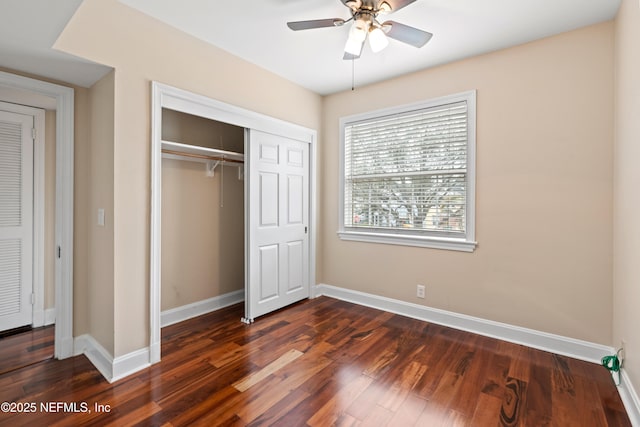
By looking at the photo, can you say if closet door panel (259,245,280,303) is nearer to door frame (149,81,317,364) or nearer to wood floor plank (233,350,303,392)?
door frame (149,81,317,364)

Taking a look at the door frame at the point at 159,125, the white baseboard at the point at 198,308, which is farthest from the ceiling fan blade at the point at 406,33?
the white baseboard at the point at 198,308

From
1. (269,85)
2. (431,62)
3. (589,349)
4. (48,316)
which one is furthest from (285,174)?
(589,349)

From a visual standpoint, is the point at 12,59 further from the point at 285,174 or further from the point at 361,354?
the point at 361,354

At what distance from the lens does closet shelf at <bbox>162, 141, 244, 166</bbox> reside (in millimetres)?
2948

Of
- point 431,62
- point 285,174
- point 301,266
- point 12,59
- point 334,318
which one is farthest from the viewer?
point 301,266

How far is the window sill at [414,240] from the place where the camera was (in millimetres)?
3000

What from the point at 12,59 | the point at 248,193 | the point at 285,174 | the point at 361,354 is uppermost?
the point at 12,59

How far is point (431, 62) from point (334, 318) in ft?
9.33

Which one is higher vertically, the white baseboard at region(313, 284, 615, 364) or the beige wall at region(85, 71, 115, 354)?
the beige wall at region(85, 71, 115, 354)

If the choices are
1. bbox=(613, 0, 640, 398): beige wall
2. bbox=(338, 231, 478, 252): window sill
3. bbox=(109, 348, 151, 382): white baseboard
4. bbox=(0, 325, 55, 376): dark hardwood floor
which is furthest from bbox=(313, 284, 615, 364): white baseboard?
bbox=(0, 325, 55, 376): dark hardwood floor

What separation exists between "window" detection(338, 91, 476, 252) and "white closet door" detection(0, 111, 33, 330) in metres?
3.30

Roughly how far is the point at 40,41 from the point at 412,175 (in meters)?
3.14

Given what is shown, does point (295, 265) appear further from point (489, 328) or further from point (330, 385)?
point (489, 328)

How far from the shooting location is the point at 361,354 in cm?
254
